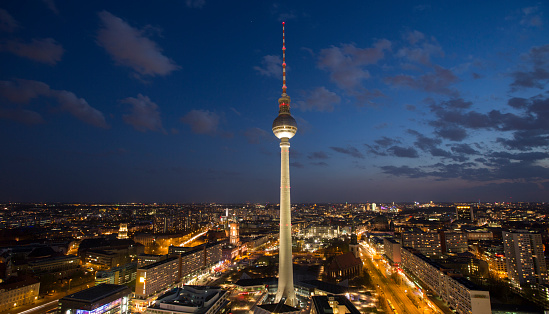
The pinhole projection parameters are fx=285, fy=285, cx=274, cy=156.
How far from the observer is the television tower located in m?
22.9

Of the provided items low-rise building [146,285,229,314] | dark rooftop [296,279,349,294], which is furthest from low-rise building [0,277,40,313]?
dark rooftop [296,279,349,294]

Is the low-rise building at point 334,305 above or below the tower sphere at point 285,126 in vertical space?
below

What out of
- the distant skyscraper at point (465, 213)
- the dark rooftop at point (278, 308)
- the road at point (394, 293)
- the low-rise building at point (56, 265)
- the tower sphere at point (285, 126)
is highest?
the tower sphere at point (285, 126)

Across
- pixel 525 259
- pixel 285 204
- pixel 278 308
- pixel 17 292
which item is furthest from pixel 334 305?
pixel 17 292

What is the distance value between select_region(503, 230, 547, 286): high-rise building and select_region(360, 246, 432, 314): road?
11.6 m

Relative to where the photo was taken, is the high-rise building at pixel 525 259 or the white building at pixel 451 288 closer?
the white building at pixel 451 288

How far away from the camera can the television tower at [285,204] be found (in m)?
22.9

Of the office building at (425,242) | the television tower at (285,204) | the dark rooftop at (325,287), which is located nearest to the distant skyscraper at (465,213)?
the office building at (425,242)

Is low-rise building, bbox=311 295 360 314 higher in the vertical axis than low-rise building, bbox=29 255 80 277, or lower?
higher

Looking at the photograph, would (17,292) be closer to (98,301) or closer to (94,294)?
(94,294)

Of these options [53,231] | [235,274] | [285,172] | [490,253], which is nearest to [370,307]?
[285,172]

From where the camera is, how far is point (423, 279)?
94.8 feet

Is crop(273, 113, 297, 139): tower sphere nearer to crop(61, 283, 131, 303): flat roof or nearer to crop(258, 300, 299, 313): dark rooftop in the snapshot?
crop(258, 300, 299, 313): dark rooftop

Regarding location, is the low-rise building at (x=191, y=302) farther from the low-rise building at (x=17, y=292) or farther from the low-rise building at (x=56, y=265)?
the low-rise building at (x=56, y=265)
